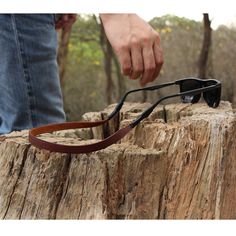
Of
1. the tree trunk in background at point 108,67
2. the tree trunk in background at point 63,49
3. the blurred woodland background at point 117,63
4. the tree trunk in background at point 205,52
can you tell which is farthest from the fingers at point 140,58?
the tree trunk in background at point 108,67

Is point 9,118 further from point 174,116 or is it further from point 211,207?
point 211,207

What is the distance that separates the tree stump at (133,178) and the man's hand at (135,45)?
135 mm

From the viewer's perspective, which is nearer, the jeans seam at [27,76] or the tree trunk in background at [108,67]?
the jeans seam at [27,76]

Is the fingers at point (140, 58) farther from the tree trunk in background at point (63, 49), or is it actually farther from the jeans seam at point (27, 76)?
the tree trunk in background at point (63, 49)

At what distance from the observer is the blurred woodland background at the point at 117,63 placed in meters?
3.48

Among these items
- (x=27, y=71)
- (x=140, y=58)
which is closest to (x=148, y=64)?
(x=140, y=58)

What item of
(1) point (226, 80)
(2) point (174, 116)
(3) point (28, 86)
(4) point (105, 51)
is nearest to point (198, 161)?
(2) point (174, 116)

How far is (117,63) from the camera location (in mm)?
4102

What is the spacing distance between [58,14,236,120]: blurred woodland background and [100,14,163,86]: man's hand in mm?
2220

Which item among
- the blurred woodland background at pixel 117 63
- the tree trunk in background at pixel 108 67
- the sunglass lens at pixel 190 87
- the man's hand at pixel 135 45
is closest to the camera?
the man's hand at pixel 135 45

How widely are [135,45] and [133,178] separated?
0.28 metres

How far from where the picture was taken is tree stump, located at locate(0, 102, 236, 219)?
92 cm

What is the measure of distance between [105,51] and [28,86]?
282 centimetres

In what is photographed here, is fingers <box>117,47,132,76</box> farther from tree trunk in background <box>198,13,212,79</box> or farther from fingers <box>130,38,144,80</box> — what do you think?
tree trunk in background <box>198,13,212,79</box>
